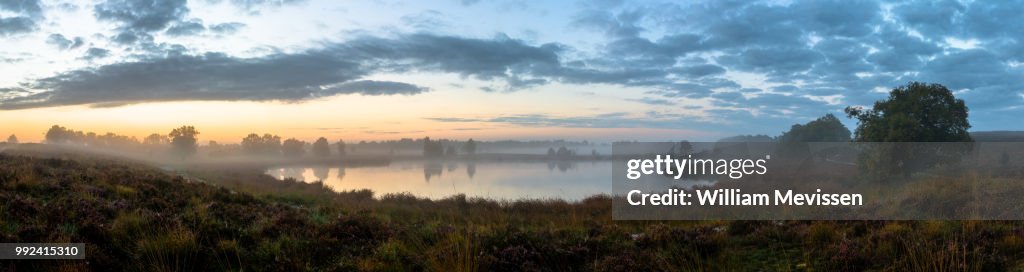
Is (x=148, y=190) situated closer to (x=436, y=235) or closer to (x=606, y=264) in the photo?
(x=436, y=235)

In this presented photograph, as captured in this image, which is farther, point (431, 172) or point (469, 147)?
point (469, 147)

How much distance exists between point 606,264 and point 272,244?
16.8 feet

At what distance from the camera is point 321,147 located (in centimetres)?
15275

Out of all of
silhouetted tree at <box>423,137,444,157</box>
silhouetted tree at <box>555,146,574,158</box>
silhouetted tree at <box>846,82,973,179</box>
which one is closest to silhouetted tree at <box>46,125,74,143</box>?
silhouetted tree at <box>423,137,444,157</box>

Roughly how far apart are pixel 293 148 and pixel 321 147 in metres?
10.8

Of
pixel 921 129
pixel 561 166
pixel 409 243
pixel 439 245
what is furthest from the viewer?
pixel 561 166

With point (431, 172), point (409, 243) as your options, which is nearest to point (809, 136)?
point (431, 172)

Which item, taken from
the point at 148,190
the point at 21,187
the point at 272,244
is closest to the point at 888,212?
the point at 272,244

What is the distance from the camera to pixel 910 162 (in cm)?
3139

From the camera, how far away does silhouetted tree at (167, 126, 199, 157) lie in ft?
365

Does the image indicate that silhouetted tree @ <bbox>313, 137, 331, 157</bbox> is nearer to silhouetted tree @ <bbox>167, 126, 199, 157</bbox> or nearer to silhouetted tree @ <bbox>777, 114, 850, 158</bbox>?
silhouetted tree @ <bbox>167, 126, 199, 157</bbox>

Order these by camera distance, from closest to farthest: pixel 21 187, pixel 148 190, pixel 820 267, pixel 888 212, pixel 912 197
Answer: pixel 820 267 < pixel 21 187 < pixel 148 190 < pixel 888 212 < pixel 912 197

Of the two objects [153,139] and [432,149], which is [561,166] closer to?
[432,149]

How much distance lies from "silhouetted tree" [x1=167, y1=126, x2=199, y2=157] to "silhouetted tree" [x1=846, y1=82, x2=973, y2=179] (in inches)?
4872
